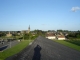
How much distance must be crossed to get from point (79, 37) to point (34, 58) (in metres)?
102

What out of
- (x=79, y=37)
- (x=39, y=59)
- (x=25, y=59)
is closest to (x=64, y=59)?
(x=39, y=59)

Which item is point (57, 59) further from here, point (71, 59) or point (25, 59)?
point (25, 59)

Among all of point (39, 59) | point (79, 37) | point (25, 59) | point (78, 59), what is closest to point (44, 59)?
point (39, 59)

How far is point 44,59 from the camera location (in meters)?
4.91

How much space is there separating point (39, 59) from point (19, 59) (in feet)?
2.43

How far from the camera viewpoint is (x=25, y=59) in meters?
4.52

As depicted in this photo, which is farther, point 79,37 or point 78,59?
point 79,37

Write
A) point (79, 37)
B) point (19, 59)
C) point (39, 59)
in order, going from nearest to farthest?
point (19, 59) → point (39, 59) → point (79, 37)

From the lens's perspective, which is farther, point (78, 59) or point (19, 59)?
point (78, 59)

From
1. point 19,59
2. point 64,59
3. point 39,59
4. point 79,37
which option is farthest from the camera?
point 79,37

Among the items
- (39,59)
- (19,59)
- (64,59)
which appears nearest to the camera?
(19,59)

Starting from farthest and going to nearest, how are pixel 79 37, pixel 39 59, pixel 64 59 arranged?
1. pixel 79 37
2. pixel 64 59
3. pixel 39 59

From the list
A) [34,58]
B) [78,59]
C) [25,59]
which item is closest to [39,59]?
[34,58]

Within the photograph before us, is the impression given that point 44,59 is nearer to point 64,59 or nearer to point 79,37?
point 64,59
